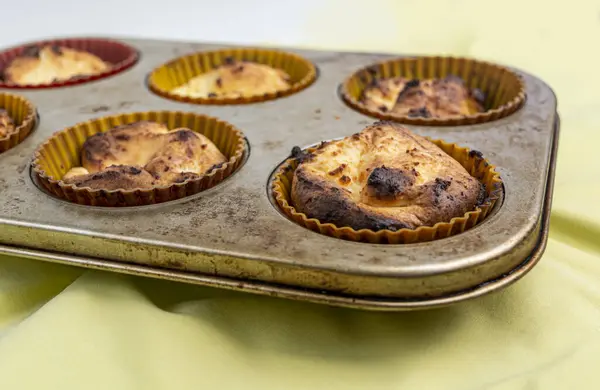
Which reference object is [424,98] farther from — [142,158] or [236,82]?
[142,158]

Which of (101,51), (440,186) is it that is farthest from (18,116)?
(440,186)

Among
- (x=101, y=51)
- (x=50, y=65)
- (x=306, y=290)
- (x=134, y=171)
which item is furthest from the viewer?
(x=101, y=51)

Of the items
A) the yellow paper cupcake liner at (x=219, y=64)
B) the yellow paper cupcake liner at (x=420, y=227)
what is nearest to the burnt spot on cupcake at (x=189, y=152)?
the yellow paper cupcake liner at (x=420, y=227)

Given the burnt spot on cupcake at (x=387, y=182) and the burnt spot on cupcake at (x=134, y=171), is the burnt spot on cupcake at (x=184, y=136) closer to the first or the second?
the burnt spot on cupcake at (x=134, y=171)

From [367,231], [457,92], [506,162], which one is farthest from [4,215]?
[457,92]

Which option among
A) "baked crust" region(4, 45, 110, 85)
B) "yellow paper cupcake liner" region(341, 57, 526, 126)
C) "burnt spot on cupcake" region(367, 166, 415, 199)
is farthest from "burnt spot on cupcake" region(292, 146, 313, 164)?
"baked crust" region(4, 45, 110, 85)

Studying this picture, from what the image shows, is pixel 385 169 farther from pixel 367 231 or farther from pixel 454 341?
pixel 454 341

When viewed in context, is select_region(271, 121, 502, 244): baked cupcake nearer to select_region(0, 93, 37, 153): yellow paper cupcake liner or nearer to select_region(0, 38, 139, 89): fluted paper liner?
select_region(0, 93, 37, 153): yellow paper cupcake liner
